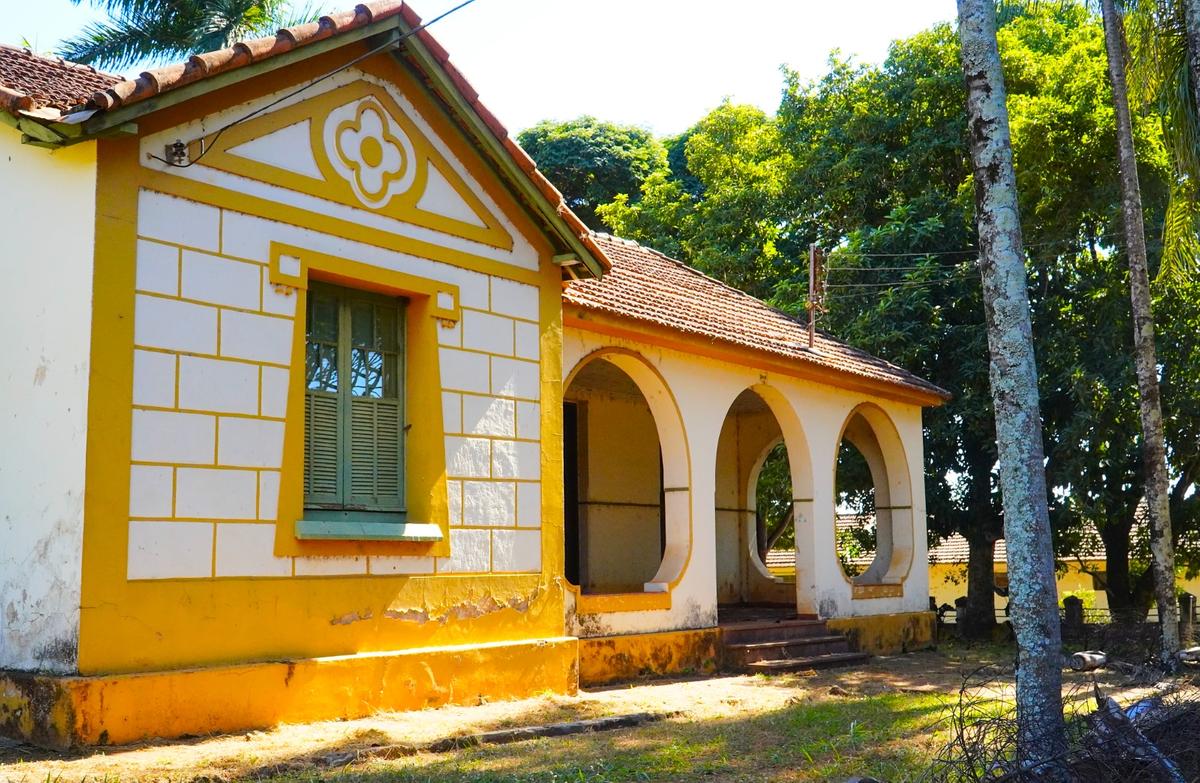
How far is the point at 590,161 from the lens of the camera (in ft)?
115

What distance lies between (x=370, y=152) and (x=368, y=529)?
292 centimetres

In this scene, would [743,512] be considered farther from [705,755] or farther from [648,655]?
[705,755]

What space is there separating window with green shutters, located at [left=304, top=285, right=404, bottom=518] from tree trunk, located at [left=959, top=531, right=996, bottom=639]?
12.1 metres

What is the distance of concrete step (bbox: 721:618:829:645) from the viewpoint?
1263 centimetres

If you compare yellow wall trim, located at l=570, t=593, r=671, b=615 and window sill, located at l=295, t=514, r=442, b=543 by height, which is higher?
window sill, located at l=295, t=514, r=442, b=543

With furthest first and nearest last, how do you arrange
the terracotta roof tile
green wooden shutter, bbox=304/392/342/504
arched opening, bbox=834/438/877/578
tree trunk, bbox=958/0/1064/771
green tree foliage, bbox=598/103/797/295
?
1. green tree foliage, bbox=598/103/797/295
2. arched opening, bbox=834/438/877/578
3. the terracotta roof tile
4. green wooden shutter, bbox=304/392/342/504
5. tree trunk, bbox=958/0/1064/771

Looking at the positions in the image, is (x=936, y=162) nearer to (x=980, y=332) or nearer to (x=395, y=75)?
(x=980, y=332)

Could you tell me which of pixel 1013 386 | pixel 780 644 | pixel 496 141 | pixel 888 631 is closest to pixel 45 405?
pixel 496 141

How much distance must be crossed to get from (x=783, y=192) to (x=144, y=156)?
17072 millimetres

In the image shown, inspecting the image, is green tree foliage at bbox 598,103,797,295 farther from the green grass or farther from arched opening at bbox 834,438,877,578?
the green grass

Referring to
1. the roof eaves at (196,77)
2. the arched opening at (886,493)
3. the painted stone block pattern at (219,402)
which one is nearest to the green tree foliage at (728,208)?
the arched opening at (886,493)

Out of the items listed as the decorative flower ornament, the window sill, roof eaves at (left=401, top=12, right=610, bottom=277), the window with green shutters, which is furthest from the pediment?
the window sill

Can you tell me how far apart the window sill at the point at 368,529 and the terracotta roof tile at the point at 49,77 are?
337 cm

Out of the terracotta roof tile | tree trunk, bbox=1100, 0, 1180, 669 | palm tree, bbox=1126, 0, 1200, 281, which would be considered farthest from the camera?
tree trunk, bbox=1100, 0, 1180, 669
